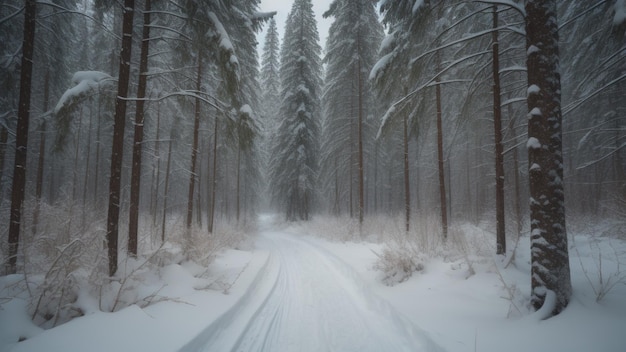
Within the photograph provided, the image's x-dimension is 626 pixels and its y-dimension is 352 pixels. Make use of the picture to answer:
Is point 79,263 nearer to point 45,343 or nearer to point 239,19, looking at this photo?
point 45,343

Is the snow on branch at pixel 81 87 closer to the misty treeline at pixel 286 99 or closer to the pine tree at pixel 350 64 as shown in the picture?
the misty treeline at pixel 286 99

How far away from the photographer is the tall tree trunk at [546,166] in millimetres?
2967

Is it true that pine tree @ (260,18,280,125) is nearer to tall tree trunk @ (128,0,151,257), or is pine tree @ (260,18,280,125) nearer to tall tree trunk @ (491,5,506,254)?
tall tree trunk @ (128,0,151,257)

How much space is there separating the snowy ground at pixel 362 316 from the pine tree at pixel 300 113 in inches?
620

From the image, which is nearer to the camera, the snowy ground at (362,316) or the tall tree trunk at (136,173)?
the snowy ground at (362,316)

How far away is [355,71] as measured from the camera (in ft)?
52.4

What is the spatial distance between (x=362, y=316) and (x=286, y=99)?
1947 centimetres

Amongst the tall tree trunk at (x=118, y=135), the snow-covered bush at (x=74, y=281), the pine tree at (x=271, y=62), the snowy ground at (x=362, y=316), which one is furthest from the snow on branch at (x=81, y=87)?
the pine tree at (x=271, y=62)

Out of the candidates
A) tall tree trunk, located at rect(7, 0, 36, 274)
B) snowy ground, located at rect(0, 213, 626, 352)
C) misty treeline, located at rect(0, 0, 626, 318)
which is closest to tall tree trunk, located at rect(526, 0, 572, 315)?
misty treeline, located at rect(0, 0, 626, 318)

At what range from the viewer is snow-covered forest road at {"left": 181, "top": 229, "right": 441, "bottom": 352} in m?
3.19

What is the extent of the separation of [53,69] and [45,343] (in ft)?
55.3

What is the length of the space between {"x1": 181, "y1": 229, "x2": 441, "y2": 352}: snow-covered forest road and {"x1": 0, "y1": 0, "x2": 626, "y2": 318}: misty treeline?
98.2 inches

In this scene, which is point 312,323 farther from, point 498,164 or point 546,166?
point 498,164

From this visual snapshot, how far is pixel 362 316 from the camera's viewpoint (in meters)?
4.11
